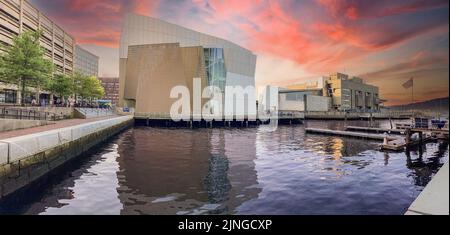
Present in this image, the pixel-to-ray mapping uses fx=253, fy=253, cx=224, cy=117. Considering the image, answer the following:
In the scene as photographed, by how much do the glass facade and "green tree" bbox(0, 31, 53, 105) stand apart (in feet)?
130

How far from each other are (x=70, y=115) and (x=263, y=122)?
38387 millimetres

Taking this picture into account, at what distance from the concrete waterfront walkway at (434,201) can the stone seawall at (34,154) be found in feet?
39.9

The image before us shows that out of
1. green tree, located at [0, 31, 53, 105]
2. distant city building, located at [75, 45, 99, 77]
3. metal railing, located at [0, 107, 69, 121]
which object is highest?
distant city building, located at [75, 45, 99, 77]

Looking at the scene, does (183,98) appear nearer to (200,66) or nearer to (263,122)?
(200,66)

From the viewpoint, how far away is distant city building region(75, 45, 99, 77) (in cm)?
13388

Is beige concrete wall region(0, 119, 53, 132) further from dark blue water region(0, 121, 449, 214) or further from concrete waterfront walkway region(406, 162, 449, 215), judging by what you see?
concrete waterfront walkway region(406, 162, 449, 215)

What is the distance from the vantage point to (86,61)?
14438 centimetres

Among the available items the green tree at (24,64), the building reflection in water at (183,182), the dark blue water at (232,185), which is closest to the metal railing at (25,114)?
the green tree at (24,64)

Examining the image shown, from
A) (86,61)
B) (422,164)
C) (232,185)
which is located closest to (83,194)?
(232,185)

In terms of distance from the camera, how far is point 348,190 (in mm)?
10117

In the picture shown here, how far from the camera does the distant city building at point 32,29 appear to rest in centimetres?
4984

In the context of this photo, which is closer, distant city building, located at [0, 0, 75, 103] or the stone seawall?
the stone seawall

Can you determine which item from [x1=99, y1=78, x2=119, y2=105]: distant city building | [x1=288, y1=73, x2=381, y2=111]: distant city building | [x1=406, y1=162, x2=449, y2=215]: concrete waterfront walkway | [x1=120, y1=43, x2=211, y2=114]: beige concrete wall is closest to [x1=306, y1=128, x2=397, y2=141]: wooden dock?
[x1=406, y1=162, x2=449, y2=215]: concrete waterfront walkway
